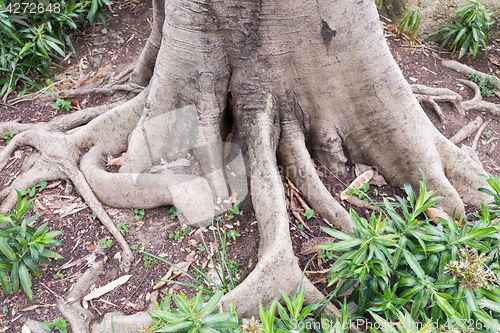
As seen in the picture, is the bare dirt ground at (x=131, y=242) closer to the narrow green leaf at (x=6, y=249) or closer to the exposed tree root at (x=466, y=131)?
the exposed tree root at (x=466, y=131)

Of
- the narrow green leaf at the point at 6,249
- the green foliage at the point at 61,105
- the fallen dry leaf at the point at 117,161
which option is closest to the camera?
the narrow green leaf at the point at 6,249

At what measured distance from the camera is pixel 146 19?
18.0 ft

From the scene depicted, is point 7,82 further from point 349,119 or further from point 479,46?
point 479,46

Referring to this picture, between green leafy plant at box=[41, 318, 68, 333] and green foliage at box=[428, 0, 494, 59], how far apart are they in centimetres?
577

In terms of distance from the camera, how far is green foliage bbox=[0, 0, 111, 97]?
4.37 m

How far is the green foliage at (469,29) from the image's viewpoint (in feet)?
16.2

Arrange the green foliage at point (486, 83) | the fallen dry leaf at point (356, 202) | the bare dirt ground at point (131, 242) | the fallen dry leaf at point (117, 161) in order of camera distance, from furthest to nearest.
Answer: the green foliage at point (486, 83) < the fallen dry leaf at point (117, 161) < the fallen dry leaf at point (356, 202) < the bare dirt ground at point (131, 242)

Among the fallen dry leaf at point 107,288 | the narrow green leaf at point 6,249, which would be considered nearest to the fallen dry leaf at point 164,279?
the fallen dry leaf at point 107,288

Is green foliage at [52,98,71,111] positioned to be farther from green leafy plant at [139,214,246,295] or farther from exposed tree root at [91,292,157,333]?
exposed tree root at [91,292,157,333]

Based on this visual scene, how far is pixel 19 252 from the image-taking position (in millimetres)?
2463

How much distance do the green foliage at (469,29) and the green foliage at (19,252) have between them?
5.66 m

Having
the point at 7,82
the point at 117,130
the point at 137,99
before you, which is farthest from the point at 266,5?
the point at 7,82

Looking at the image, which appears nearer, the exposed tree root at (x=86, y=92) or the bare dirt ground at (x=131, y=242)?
the bare dirt ground at (x=131, y=242)

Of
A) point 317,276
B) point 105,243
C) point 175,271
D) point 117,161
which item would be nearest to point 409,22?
point 317,276
